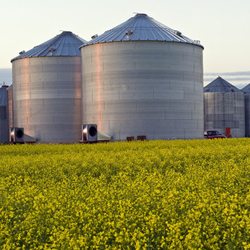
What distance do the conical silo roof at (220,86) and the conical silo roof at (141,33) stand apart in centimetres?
2055

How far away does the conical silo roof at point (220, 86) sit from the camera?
80275 millimetres

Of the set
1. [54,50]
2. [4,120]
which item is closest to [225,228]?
[54,50]

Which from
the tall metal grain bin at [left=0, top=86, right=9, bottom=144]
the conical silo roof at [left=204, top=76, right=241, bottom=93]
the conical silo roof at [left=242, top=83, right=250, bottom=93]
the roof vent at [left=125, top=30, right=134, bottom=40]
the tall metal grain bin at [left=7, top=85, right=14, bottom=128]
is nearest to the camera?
the roof vent at [left=125, top=30, right=134, bottom=40]

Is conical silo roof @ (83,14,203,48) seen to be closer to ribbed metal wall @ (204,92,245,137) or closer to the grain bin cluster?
the grain bin cluster

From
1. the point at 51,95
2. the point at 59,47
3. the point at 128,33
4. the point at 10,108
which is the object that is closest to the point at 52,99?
the point at 51,95

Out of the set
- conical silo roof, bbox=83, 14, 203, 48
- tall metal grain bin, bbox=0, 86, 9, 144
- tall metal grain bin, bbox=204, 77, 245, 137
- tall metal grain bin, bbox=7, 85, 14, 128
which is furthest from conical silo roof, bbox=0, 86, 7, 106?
tall metal grain bin, bbox=204, 77, 245, 137

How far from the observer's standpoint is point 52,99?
6212 centimetres

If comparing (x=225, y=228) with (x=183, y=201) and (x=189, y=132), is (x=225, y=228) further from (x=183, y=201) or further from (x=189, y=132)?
(x=189, y=132)

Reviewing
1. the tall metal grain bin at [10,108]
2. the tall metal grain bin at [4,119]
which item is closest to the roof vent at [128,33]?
the tall metal grain bin at [10,108]

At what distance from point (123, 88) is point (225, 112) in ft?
92.0

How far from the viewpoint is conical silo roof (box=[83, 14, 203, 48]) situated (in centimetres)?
5534

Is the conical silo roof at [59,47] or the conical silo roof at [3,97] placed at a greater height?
the conical silo roof at [59,47]

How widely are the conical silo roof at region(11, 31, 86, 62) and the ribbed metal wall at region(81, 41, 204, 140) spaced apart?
8.86m

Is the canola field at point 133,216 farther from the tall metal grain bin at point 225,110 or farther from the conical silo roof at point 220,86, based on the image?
the conical silo roof at point 220,86
